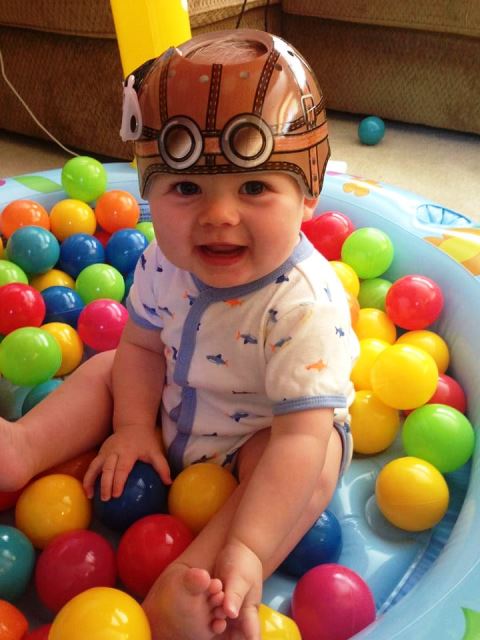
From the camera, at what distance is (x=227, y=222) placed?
614mm

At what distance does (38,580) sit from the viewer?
2.32ft

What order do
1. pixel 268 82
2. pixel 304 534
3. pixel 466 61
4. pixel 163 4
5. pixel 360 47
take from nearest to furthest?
pixel 268 82 → pixel 304 534 → pixel 163 4 → pixel 466 61 → pixel 360 47

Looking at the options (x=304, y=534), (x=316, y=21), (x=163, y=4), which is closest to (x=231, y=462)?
(x=304, y=534)

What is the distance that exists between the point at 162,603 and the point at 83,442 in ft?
0.84

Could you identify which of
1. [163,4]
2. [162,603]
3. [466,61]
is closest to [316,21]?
[466,61]

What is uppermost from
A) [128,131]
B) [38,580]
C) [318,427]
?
[128,131]

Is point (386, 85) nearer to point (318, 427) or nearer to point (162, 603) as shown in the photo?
point (318, 427)

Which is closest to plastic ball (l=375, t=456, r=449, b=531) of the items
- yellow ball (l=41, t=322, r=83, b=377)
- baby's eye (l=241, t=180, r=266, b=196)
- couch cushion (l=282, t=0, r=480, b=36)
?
baby's eye (l=241, t=180, r=266, b=196)

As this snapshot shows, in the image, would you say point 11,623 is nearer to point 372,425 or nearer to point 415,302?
point 372,425

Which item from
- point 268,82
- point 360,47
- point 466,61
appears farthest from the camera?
point 360,47

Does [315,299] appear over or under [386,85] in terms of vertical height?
over

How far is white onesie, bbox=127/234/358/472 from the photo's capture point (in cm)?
69

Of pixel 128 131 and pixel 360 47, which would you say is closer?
pixel 128 131

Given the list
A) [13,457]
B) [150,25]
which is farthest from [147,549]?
[150,25]
